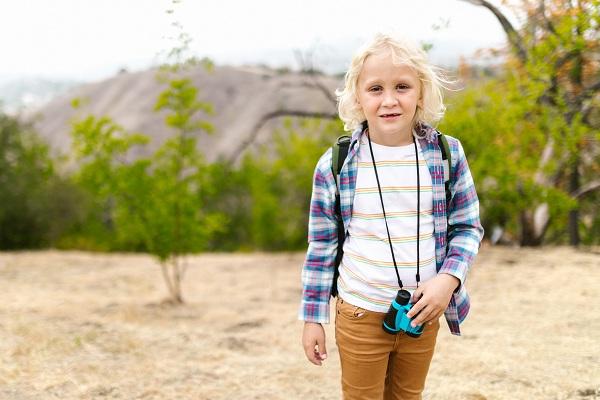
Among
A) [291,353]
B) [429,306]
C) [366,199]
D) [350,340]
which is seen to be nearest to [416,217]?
[366,199]

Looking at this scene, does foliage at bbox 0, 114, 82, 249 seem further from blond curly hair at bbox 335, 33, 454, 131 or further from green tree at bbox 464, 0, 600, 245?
blond curly hair at bbox 335, 33, 454, 131

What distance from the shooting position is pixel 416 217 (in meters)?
1.92

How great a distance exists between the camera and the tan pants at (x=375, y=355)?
1.91m

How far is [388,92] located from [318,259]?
1.99 ft

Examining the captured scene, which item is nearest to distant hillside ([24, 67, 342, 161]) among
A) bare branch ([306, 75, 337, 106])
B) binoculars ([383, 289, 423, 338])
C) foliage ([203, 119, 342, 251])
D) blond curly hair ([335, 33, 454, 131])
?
foliage ([203, 119, 342, 251])

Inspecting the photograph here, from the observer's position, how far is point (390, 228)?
191 centimetres

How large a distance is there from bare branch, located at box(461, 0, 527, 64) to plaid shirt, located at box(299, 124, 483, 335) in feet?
20.5

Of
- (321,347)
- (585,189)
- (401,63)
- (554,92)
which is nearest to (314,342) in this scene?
(321,347)

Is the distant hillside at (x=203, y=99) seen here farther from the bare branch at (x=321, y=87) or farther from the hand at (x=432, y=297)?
the hand at (x=432, y=297)

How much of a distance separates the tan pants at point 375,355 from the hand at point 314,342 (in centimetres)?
6

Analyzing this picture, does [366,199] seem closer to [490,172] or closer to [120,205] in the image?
[120,205]

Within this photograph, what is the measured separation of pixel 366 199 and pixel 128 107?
49.8 meters

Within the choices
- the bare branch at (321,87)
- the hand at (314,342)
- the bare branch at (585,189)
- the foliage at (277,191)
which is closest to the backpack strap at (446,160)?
the hand at (314,342)

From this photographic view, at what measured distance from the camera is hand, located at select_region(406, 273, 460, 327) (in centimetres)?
181
